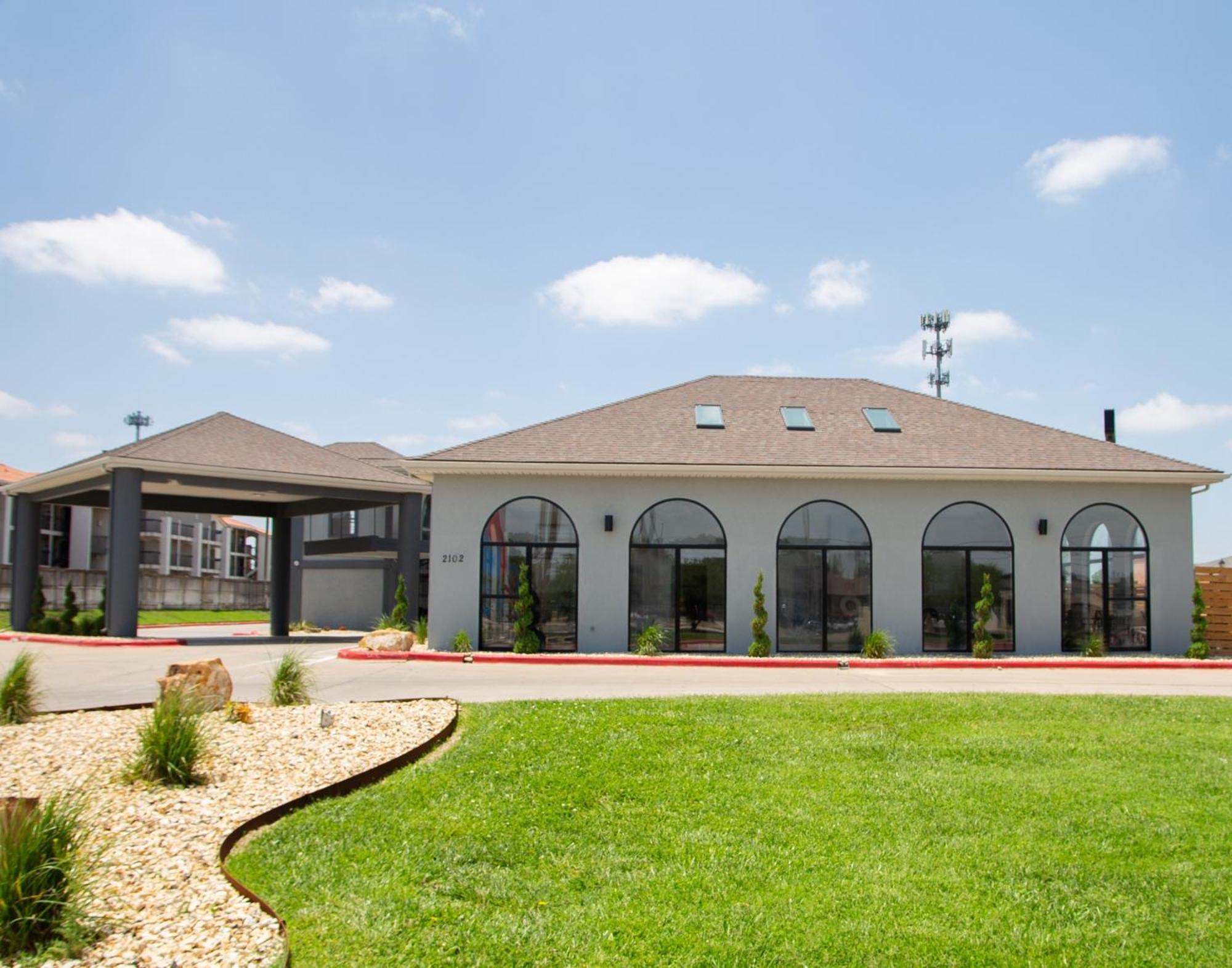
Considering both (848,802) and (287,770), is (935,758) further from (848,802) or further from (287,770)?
(287,770)

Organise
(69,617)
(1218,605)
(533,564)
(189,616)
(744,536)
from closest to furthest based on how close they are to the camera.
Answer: (744,536) → (533,564) → (1218,605) → (69,617) → (189,616)

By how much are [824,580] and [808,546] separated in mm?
777

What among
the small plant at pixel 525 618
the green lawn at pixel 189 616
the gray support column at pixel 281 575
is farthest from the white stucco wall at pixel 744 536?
the green lawn at pixel 189 616

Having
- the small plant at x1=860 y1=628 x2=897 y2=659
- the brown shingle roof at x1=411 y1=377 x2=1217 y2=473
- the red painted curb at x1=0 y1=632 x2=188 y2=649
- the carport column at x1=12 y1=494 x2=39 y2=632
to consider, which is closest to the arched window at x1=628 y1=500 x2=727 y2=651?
the brown shingle roof at x1=411 y1=377 x2=1217 y2=473

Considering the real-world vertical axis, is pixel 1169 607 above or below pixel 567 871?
above

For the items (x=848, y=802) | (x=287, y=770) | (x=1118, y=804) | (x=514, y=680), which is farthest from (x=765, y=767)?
(x=514, y=680)

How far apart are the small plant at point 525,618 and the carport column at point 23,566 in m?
16.9

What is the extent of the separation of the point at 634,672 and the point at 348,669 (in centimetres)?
490

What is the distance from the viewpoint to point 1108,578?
2039 cm

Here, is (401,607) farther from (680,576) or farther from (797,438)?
(797,438)

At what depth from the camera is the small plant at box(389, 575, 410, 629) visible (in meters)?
23.1

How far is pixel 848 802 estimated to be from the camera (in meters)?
7.14

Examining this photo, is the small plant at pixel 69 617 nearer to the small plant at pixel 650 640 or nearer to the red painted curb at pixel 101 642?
the red painted curb at pixel 101 642

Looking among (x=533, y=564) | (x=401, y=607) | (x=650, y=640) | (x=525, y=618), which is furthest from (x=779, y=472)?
(x=401, y=607)
